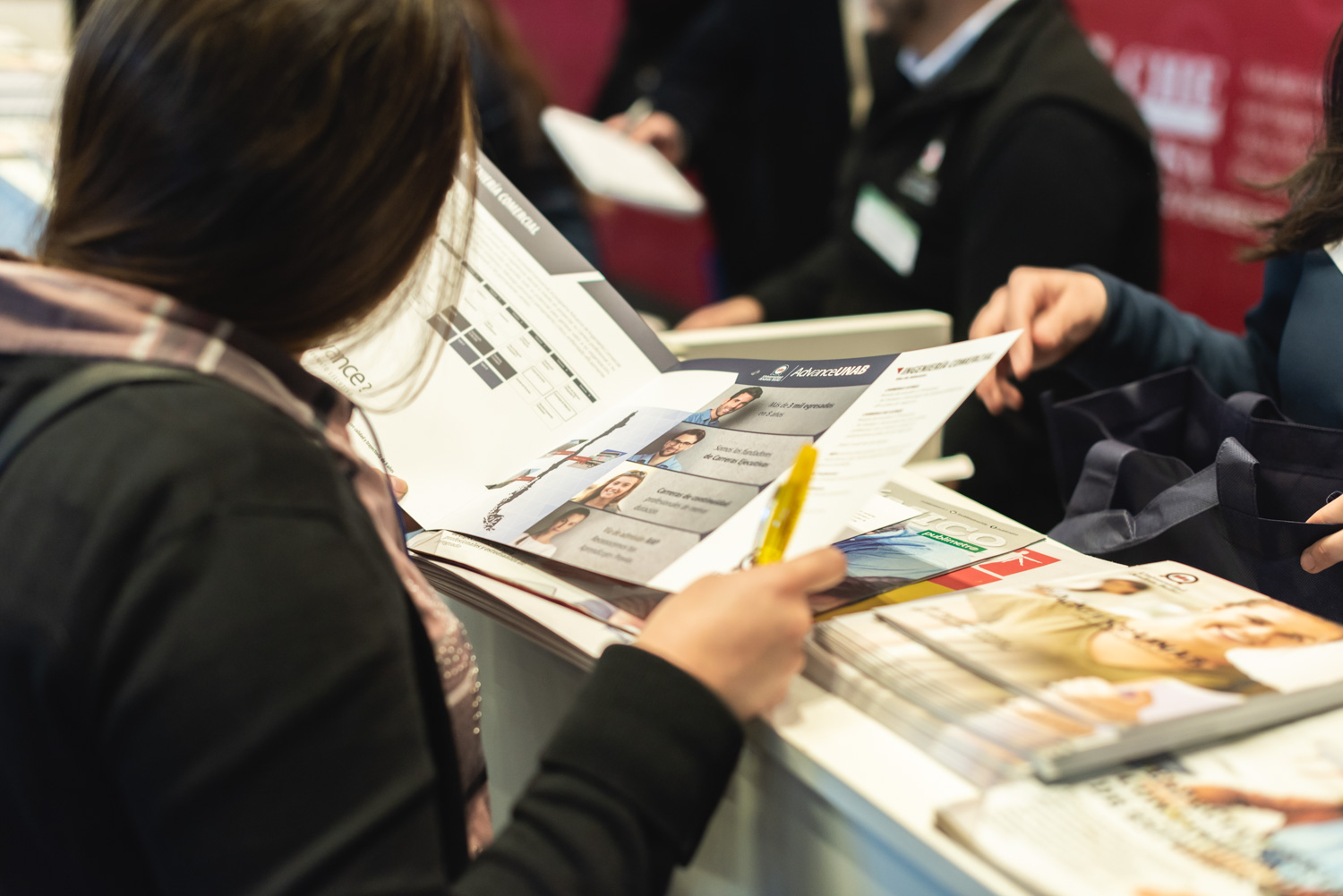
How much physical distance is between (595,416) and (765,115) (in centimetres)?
196

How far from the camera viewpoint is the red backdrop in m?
1.83

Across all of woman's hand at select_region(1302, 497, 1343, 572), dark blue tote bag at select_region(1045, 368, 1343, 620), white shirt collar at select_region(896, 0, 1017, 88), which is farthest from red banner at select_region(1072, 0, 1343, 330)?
woman's hand at select_region(1302, 497, 1343, 572)

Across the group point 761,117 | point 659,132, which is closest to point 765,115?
point 761,117

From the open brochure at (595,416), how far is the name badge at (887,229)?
0.81m

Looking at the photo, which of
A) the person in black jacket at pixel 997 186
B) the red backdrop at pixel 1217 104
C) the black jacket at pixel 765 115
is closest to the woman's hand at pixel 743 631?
the person in black jacket at pixel 997 186

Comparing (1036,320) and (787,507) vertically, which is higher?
(787,507)

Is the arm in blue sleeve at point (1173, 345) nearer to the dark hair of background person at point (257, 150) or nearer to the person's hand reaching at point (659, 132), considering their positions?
the dark hair of background person at point (257, 150)

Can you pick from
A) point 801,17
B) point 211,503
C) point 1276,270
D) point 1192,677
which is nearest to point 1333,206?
point 1276,270

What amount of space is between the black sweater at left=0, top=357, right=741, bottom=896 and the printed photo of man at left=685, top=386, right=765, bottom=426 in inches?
10.7

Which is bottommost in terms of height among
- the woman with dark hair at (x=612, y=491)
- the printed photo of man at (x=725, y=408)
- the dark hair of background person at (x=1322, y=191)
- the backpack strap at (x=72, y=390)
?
the dark hair of background person at (x=1322, y=191)

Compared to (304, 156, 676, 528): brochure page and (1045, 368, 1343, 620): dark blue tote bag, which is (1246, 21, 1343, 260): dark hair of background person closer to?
(1045, 368, 1343, 620): dark blue tote bag

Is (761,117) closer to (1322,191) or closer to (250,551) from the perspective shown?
(1322,191)

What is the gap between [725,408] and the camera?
2.25ft

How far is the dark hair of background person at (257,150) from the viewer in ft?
1.36
